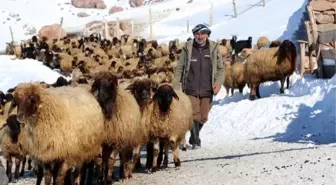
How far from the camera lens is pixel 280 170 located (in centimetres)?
916

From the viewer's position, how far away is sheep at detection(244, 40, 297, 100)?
19859 millimetres

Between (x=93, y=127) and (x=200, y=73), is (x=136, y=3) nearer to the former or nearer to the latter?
(x=200, y=73)

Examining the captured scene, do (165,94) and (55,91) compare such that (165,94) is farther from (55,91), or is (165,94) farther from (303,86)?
(303,86)

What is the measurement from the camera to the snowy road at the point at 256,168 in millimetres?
8688

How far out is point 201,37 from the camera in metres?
11.6

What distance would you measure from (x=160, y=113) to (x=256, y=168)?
2259mm

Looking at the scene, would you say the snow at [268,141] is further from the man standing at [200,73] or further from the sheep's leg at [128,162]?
the man standing at [200,73]

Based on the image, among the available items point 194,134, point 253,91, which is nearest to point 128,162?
point 194,134

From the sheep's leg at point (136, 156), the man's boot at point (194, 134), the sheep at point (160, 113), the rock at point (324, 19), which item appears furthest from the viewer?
the rock at point (324, 19)

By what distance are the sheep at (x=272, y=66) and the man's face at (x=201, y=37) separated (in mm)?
8260

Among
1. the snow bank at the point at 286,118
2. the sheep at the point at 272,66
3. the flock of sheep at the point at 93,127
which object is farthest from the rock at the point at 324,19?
the flock of sheep at the point at 93,127

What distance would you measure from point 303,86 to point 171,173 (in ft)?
26.5

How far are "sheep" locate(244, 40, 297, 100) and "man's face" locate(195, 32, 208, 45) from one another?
27.1 ft

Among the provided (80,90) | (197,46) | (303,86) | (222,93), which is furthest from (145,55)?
(80,90)
